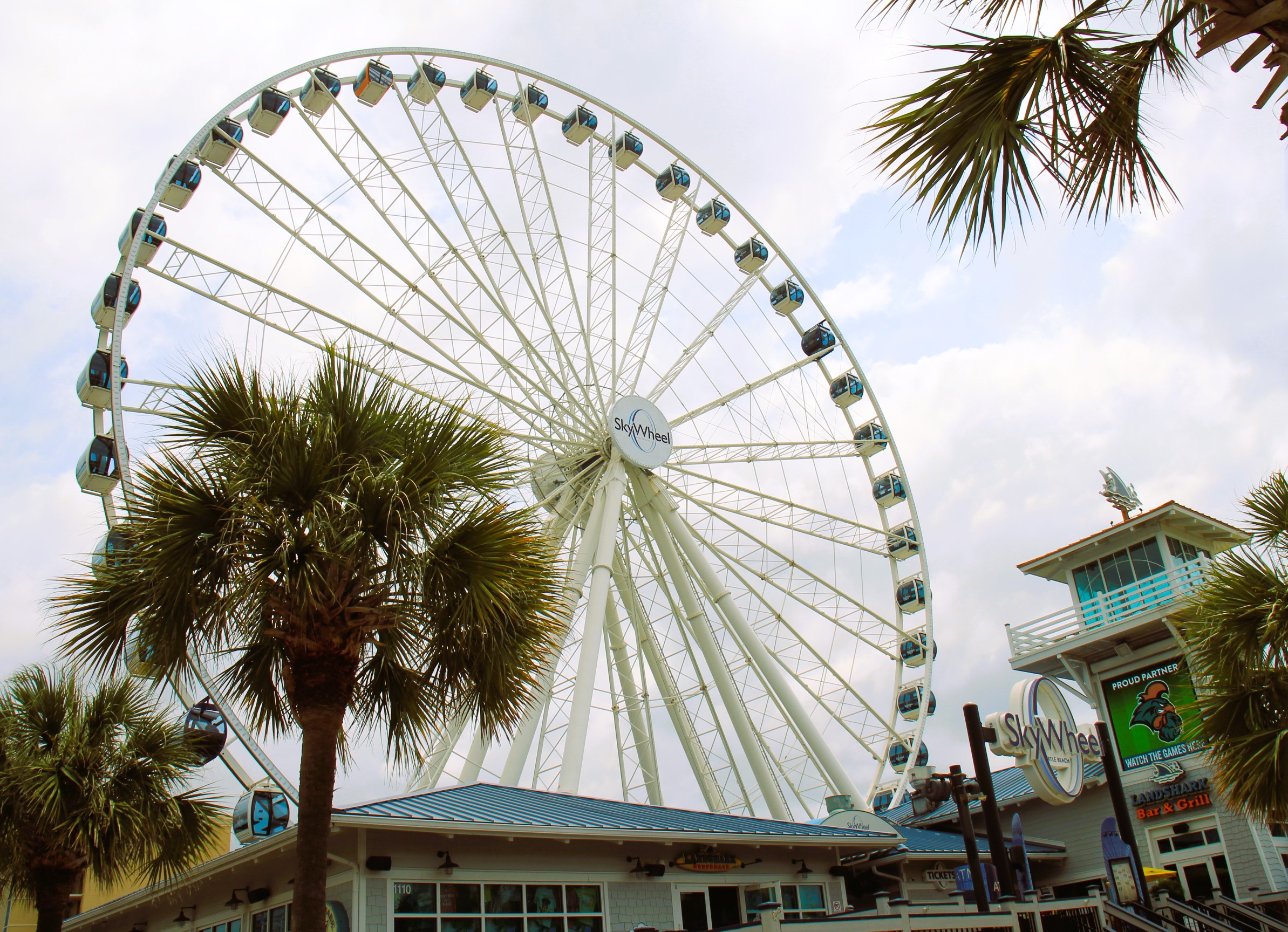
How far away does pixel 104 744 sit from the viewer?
12.2 metres

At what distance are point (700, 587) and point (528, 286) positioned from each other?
706cm

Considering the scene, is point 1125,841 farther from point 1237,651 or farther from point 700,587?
point 700,587

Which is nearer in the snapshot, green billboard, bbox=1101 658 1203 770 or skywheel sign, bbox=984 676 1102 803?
skywheel sign, bbox=984 676 1102 803

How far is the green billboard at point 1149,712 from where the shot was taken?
→ 2184cm

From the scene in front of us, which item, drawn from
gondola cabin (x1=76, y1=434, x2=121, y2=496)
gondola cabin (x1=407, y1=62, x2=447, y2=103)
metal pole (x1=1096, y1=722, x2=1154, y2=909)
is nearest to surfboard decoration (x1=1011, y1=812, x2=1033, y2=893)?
metal pole (x1=1096, y1=722, x2=1154, y2=909)

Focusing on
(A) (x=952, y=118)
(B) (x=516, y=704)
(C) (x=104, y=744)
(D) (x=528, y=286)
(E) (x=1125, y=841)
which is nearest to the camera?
(A) (x=952, y=118)

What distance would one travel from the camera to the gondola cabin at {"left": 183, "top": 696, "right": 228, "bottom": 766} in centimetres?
1463

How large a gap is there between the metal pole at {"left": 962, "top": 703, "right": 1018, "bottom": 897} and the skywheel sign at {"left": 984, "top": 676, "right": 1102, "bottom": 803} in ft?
5.51

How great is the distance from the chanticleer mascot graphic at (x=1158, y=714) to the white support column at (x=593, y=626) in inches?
489

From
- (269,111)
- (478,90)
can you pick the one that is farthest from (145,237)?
(478,90)

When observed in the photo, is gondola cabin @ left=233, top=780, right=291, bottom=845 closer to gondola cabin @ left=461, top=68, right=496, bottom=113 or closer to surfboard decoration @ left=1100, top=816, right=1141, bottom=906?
surfboard decoration @ left=1100, top=816, right=1141, bottom=906

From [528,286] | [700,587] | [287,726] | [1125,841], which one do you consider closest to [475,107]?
[528,286]

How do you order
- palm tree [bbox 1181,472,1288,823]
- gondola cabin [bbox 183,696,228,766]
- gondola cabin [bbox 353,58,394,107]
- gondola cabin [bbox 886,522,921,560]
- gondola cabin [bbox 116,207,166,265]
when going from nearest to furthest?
palm tree [bbox 1181,472,1288,823]
gondola cabin [bbox 183,696,228,766]
gondola cabin [bbox 116,207,166,265]
gondola cabin [bbox 353,58,394,107]
gondola cabin [bbox 886,522,921,560]

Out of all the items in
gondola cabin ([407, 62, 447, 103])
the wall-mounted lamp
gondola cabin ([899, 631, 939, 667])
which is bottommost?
the wall-mounted lamp
